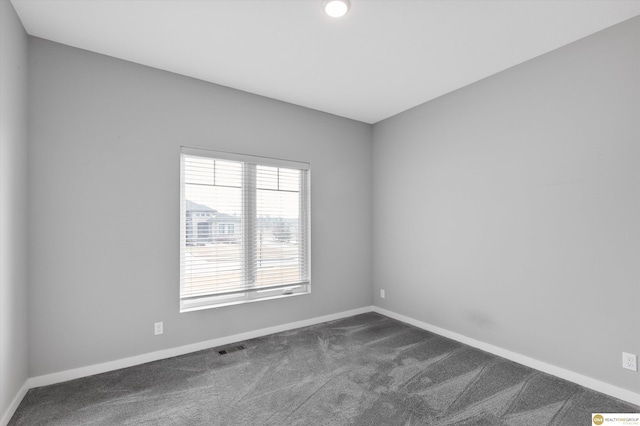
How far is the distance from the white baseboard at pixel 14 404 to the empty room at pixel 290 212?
0.02m

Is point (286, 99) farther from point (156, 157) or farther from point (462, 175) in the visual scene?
point (462, 175)

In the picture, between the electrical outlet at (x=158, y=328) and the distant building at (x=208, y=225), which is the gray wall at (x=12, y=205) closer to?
the electrical outlet at (x=158, y=328)

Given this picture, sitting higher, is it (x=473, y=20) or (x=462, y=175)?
(x=473, y=20)

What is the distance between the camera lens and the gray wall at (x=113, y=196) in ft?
8.37

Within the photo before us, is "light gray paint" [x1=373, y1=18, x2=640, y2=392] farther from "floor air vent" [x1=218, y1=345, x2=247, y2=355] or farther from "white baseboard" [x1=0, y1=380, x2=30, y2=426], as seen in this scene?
"white baseboard" [x1=0, y1=380, x2=30, y2=426]

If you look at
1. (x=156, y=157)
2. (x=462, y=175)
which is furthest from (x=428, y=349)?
(x=156, y=157)

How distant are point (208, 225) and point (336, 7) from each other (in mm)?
2320

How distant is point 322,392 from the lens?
8.02ft

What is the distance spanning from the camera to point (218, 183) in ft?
11.0

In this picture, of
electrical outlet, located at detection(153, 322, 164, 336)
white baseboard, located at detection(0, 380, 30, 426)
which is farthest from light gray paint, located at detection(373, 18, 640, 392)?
white baseboard, located at detection(0, 380, 30, 426)

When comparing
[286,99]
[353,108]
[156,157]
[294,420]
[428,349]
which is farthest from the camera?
[353,108]

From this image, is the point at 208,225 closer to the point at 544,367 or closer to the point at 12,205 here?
the point at 12,205

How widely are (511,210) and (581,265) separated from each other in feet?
2.34

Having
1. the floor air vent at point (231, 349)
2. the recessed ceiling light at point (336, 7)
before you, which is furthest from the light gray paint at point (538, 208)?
the floor air vent at point (231, 349)
